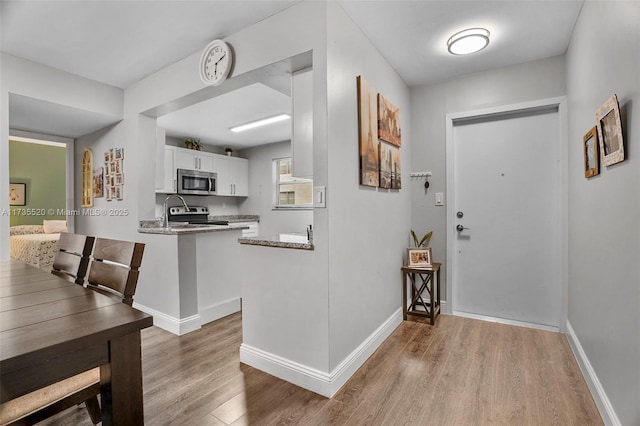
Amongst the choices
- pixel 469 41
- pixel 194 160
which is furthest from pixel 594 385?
pixel 194 160

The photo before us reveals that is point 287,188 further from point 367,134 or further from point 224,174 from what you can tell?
point 367,134

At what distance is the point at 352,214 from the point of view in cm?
207

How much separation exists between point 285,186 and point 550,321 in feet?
14.4

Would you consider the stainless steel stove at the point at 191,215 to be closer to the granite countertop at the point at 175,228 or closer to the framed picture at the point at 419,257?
the granite countertop at the point at 175,228

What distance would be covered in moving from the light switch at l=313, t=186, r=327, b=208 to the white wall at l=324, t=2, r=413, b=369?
0.03 m

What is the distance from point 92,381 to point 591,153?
9.07ft

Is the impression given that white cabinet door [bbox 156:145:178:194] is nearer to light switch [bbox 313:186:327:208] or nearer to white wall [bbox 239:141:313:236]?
white wall [bbox 239:141:313:236]

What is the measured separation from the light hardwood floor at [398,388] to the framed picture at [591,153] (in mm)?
1285

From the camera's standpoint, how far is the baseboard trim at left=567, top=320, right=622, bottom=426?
4.72 feet

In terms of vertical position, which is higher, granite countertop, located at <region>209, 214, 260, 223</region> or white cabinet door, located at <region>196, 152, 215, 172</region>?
white cabinet door, located at <region>196, 152, 215, 172</region>

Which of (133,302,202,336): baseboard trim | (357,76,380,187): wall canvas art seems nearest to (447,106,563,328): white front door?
(357,76,380,187): wall canvas art

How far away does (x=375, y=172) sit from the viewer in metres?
2.38

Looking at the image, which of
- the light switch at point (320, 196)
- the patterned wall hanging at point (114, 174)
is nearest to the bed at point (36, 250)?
the patterned wall hanging at point (114, 174)

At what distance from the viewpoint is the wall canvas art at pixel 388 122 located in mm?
2470
